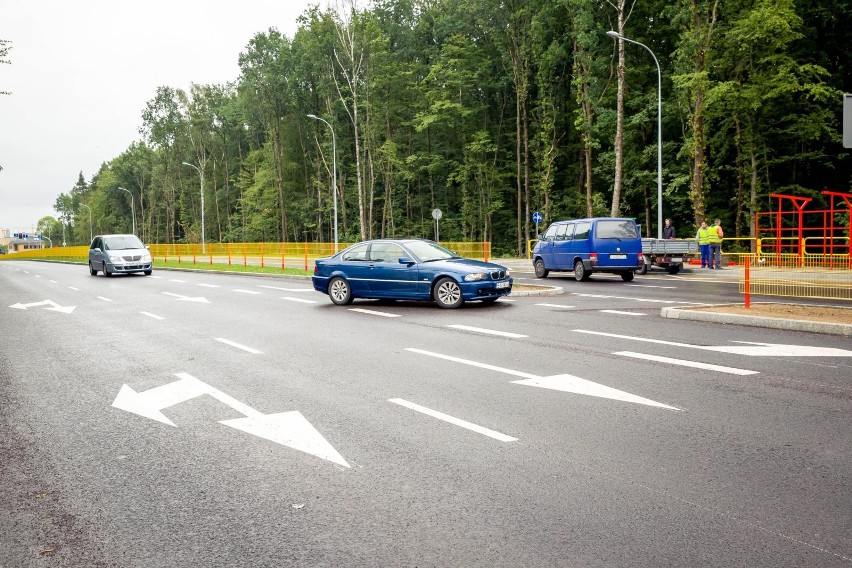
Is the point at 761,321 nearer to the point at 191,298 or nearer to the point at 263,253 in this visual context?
the point at 191,298

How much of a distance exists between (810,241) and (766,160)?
6198mm

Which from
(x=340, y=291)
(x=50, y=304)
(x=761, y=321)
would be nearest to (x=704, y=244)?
(x=340, y=291)

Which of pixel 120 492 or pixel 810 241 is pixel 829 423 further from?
pixel 810 241

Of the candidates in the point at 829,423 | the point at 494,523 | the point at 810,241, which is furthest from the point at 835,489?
A: the point at 810,241

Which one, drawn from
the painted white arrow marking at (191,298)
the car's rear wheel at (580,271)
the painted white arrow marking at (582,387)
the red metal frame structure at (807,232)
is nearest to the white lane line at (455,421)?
the painted white arrow marking at (582,387)

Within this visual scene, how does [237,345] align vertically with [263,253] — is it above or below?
below

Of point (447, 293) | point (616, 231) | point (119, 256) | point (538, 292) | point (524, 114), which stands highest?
point (524, 114)

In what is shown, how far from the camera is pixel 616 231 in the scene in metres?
23.9

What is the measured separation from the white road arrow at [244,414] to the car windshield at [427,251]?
843 centimetres

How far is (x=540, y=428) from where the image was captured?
587 centimetres

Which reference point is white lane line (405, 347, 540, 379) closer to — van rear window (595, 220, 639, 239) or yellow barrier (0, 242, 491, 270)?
van rear window (595, 220, 639, 239)

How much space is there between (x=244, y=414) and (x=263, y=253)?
3403 cm

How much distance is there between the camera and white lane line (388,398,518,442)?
222 inches

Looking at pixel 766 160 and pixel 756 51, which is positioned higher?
pixel 756 51
